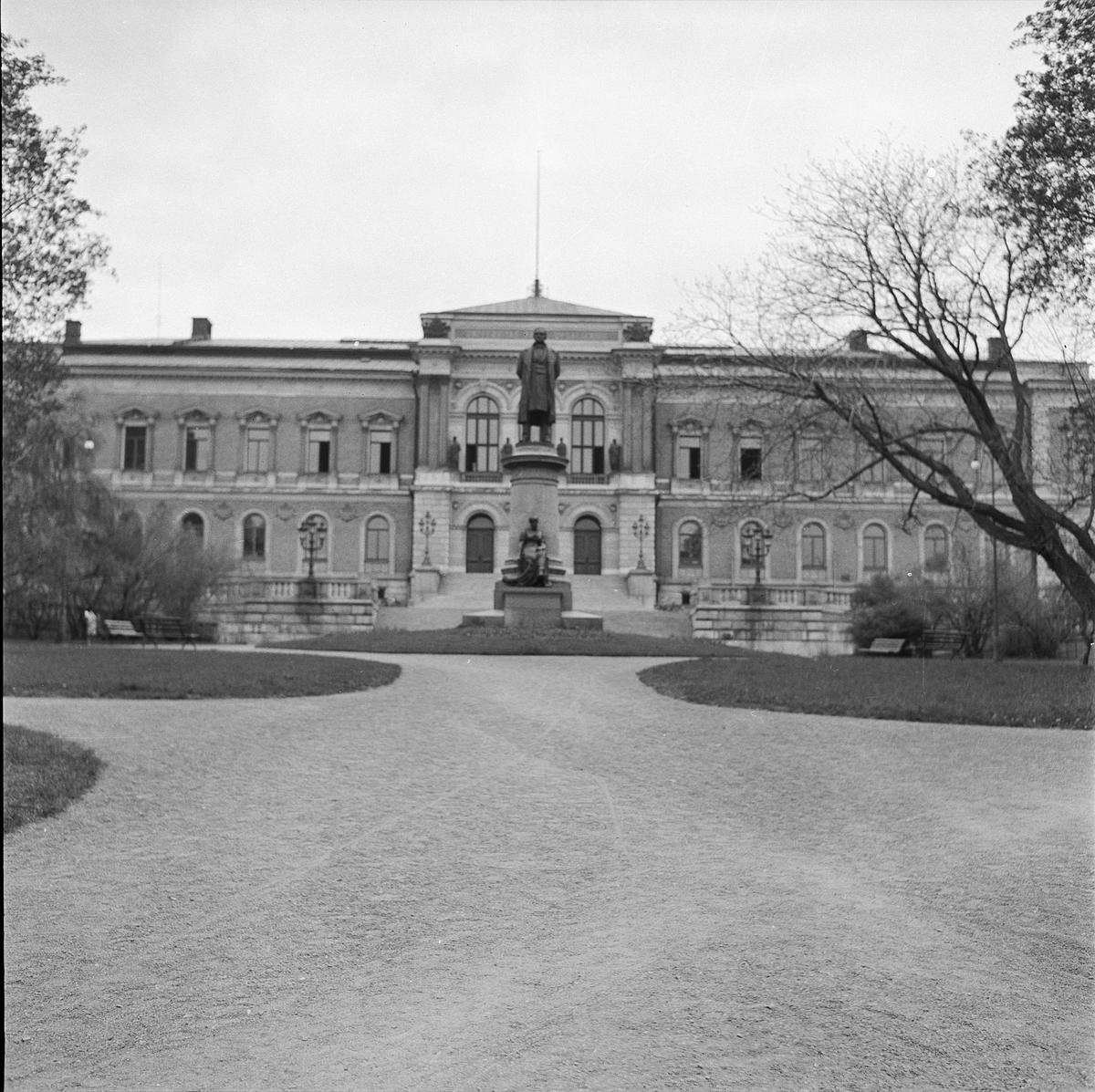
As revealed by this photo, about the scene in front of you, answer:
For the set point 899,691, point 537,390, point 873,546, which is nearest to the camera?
point 899,691

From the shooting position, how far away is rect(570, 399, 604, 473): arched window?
5266cm

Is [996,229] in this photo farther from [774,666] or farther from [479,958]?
[479,958]

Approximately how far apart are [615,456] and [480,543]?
7175 mm

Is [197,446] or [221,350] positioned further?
[221,350]

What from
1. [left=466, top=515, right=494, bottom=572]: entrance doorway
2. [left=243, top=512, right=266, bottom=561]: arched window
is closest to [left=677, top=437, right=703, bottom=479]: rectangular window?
[left=466, top=515, right=494, bottom=572]: entrance doorway

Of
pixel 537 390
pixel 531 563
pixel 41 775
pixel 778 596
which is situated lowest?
pixel 41 775

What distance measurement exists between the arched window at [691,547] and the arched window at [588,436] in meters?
4.83

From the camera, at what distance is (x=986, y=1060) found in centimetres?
433

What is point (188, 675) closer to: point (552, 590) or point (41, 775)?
point (41, 775)

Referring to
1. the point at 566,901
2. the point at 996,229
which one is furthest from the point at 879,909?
the point at 996,229

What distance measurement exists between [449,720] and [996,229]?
31.1 feet

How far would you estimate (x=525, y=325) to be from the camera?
52.7 m

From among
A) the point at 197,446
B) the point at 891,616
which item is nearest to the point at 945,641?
the point at 891,616

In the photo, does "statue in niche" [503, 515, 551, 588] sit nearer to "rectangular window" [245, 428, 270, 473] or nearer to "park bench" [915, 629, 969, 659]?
"park bench" [915, 629, 969, 659]
